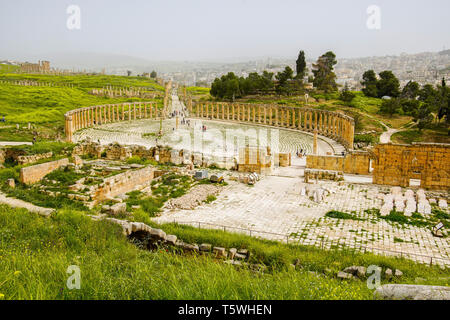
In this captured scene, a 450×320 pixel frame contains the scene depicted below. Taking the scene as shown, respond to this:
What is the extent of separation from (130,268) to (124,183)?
1223cm

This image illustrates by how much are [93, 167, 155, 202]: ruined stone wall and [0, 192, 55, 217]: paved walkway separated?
327 centimetres

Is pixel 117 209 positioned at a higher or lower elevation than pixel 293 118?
lower

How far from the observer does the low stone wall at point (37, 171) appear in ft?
63.8

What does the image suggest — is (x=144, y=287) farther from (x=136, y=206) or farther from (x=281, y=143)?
(x=281, y=143)

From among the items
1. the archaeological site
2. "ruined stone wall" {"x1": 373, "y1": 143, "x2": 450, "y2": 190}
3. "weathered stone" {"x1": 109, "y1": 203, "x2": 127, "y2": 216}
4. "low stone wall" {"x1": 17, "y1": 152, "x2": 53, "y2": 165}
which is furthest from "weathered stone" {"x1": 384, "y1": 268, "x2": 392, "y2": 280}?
"low stone wall" {"x1": 17, "y1": 152, "x2": 53, "y2": 165}

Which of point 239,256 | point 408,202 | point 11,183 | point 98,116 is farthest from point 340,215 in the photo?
point 98,116

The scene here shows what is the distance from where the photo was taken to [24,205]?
49.5 feet

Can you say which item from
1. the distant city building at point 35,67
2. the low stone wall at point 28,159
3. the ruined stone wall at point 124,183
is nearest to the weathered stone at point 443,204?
the ruined stone wall at point 124,183

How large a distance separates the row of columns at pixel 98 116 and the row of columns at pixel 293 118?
31.5ft

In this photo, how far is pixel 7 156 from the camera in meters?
25.9

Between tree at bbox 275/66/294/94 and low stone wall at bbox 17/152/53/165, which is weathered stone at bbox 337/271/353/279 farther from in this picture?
tree at bbox 275/66/294/94

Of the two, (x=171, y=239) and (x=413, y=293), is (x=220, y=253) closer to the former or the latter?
(x=171, y=239)

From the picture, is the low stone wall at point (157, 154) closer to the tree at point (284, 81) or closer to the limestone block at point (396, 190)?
the limestone block at point (396, 190)
